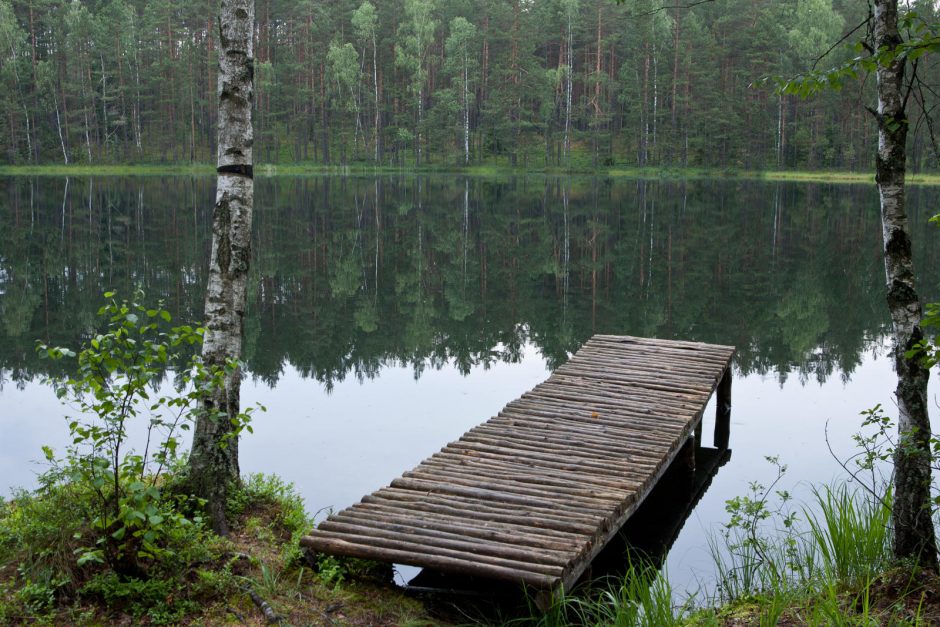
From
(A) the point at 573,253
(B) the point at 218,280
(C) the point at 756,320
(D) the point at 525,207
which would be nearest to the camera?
(B) the point at 218,280

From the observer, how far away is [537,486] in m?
6.54

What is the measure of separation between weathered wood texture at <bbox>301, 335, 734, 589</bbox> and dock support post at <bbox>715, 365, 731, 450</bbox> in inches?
47.4

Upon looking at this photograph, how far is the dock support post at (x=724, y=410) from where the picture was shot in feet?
36.3

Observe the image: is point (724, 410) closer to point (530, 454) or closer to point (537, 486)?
point (530, 454)

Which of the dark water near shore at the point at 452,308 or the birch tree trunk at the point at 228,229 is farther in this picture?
the dark water near shore at the point at 452,308

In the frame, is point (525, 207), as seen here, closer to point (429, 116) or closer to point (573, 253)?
point (573, 253)

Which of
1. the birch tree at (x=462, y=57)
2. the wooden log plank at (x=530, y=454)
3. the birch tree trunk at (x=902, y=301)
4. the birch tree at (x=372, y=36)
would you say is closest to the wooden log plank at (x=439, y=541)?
the wooden log plank at (x=530, y=454)

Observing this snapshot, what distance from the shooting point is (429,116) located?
221 feet

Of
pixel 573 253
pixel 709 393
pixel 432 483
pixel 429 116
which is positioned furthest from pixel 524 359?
pixel 429 116

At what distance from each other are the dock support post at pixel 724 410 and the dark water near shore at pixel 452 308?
0.18 m

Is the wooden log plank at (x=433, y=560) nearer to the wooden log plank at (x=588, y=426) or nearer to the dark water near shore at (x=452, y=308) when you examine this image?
the dark water near shore at (x=452, y=308)

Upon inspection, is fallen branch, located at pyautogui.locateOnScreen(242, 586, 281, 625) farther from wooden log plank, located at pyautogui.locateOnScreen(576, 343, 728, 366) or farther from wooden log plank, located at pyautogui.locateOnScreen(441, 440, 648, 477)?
wooden log plank, located at pyautogui.locateOnScreen(576, 343, 728, 366)

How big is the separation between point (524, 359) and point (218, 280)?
28.7ft

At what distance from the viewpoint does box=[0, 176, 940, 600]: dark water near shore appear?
10172mm
